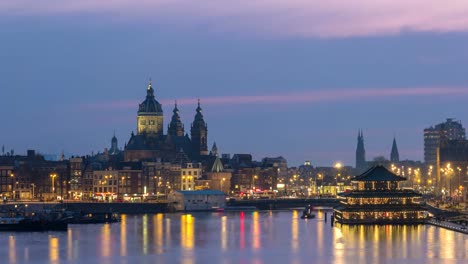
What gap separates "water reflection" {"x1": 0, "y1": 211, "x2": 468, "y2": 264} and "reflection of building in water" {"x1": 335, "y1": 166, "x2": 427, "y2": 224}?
12.9ft

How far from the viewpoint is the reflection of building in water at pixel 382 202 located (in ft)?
556

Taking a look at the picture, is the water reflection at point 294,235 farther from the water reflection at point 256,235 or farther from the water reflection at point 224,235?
the water reflection at point 224,235

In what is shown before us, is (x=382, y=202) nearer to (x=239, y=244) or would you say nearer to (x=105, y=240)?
(x=239, y=244)

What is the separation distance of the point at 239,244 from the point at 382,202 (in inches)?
1260

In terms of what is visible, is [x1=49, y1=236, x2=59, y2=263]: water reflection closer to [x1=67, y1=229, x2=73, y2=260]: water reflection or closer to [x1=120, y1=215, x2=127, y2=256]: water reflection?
[x1=67, y1=229, x2=73, y2=260]: water reflection

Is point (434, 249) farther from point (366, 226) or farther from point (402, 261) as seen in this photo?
point (366, 226)

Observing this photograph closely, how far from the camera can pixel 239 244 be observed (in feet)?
469

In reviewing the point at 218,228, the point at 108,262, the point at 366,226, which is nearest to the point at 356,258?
the point at 108,262

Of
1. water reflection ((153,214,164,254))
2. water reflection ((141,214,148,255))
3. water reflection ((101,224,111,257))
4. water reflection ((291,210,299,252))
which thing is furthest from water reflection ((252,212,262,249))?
water reflection ((101,224,111,257))

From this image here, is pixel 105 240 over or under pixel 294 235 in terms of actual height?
under

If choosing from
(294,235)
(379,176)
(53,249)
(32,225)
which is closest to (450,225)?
(379,176)

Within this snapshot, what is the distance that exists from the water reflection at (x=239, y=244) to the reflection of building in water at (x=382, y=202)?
12.9 feet

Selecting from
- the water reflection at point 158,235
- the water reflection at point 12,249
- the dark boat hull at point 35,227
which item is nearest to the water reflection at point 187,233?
the water reflection at point 158,235

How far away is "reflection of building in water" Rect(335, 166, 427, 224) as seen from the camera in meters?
169
